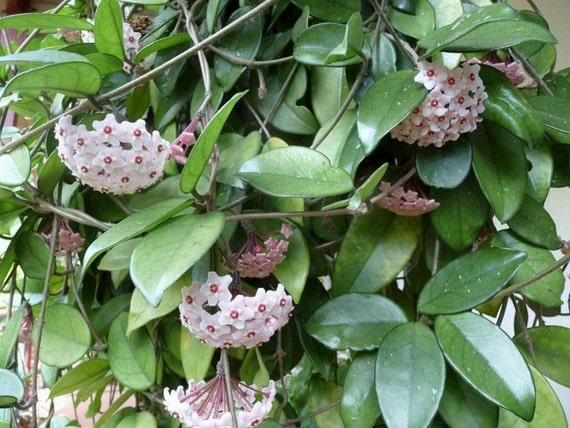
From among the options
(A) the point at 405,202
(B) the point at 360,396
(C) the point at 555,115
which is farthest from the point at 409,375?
(C) the point at 555,115

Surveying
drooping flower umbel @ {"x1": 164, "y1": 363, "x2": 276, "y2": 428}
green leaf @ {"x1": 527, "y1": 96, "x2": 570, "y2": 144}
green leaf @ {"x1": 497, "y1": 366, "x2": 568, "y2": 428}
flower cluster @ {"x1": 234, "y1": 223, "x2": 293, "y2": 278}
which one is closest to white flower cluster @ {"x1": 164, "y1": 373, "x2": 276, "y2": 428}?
drooping flower umbel @ {"x1": 164, "y1": 363, "x2": 276, "y2": 428}

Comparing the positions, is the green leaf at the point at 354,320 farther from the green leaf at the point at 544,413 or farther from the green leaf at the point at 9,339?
the green leaf at the point at 9,339

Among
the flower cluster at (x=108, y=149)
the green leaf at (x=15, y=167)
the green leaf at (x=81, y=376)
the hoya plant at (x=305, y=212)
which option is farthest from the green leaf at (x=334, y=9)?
the green leaf at (x=81, y=376)

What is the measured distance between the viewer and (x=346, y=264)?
22.7 inches

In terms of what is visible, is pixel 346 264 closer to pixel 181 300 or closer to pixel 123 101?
pixel 181 300

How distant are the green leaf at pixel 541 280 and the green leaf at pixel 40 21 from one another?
496 mm

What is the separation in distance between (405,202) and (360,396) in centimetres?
18

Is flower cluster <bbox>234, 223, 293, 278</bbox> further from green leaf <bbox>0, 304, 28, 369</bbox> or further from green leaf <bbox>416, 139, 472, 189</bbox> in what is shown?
green leaf <bbox>0, 304, 28, 369</bbox>

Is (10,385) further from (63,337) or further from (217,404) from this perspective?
(217,404)

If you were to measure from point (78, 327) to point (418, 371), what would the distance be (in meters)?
0.37

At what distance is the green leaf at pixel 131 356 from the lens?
593 millimetres

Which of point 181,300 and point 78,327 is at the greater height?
point 181,300

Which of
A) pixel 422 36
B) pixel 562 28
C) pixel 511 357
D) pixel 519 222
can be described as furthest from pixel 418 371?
pixel 562 28

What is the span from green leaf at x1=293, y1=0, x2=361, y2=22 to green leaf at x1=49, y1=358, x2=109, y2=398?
1.45ft
